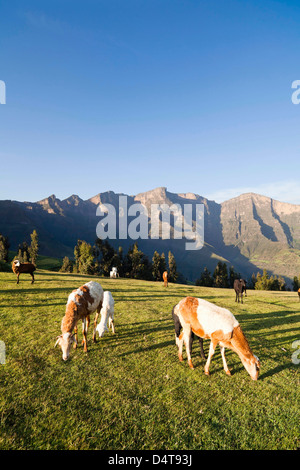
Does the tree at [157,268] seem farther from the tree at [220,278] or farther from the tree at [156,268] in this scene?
the tree at [220,278]

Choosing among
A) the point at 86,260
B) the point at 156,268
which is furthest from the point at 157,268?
the point at 86,260

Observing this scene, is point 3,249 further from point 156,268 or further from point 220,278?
point 220,278

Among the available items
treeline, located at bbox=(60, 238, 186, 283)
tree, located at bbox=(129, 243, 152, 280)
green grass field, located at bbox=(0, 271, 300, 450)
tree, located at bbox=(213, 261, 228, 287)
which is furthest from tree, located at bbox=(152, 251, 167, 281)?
green grass field, located at bbox=(0, 271, 300, 450)

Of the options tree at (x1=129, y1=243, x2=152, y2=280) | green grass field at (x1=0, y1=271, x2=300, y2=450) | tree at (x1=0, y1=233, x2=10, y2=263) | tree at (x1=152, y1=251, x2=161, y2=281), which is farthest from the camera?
tree at (x1=152, y1=251, x2=161, y2=281)

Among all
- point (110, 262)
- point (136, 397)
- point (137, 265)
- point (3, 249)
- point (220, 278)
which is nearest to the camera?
point (136, 397)

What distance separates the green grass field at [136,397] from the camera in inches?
191

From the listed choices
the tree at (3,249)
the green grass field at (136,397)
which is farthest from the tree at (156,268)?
the green grass field at (136,397)

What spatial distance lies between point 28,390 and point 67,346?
1620 mm

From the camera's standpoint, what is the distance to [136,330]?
431 inches

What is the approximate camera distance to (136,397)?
6.07 metres

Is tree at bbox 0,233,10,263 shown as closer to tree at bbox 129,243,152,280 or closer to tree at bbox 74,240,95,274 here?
tree at bbox 74,240,95,274

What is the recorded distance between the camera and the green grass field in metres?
4.84
